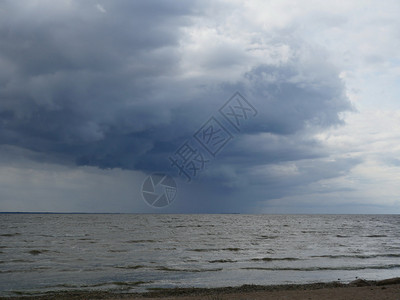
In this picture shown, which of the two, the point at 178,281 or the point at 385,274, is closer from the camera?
the point at 178,281

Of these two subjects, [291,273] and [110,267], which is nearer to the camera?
[291,273]

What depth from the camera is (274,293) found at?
58.1 ft

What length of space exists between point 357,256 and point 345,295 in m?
21.1

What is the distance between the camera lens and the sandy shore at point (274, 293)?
54.3ft

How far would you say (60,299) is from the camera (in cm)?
1797

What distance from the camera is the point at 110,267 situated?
28312mm

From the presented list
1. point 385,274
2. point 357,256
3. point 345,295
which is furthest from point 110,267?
point 357,256

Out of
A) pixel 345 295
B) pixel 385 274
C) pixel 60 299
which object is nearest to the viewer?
pixel 345 295

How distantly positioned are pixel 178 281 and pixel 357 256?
21312 mm

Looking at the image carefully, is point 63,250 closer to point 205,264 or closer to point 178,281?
point 205,264

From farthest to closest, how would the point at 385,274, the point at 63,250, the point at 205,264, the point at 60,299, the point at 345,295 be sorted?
the point at 63,250
the point at 205,264
the point at 385,274
the point at 60,299
the point at 345,295

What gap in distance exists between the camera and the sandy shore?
16.6m

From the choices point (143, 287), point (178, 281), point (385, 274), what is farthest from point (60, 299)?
point (385, 274)

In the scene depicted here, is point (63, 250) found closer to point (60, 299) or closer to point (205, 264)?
point (205, 264)
